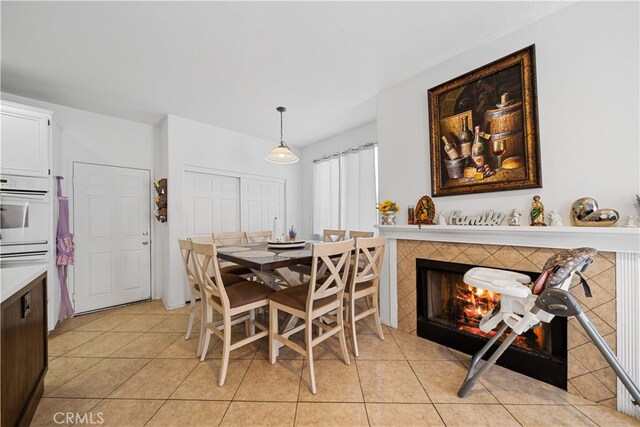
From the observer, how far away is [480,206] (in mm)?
1994

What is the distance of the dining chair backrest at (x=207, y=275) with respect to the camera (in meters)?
1.66

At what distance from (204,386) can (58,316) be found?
2.25 m

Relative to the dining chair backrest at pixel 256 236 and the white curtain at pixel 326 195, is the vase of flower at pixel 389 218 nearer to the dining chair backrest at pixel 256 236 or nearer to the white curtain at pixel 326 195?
the white curtain at pixel 326 195

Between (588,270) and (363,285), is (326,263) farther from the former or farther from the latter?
(588,270)

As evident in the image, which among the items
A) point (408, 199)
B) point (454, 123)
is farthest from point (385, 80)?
point (408, 199)

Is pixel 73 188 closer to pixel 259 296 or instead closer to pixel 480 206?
pixel 259 296

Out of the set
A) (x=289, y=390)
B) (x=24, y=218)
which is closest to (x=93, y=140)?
(x=24, y=218)

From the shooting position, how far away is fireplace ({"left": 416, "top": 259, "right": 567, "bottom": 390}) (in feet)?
5.38

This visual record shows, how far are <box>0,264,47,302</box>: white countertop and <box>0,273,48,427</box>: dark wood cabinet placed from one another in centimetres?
4

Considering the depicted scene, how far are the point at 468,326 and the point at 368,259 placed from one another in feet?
3.39

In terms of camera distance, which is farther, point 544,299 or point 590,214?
point 590,214

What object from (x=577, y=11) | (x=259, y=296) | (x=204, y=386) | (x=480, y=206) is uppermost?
(x=577, y=11)

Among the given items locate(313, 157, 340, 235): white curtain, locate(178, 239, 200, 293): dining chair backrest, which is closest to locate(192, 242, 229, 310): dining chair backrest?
locate(178, 239, 200, 293): dining chair backrest

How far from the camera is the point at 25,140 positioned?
2.20 meters
